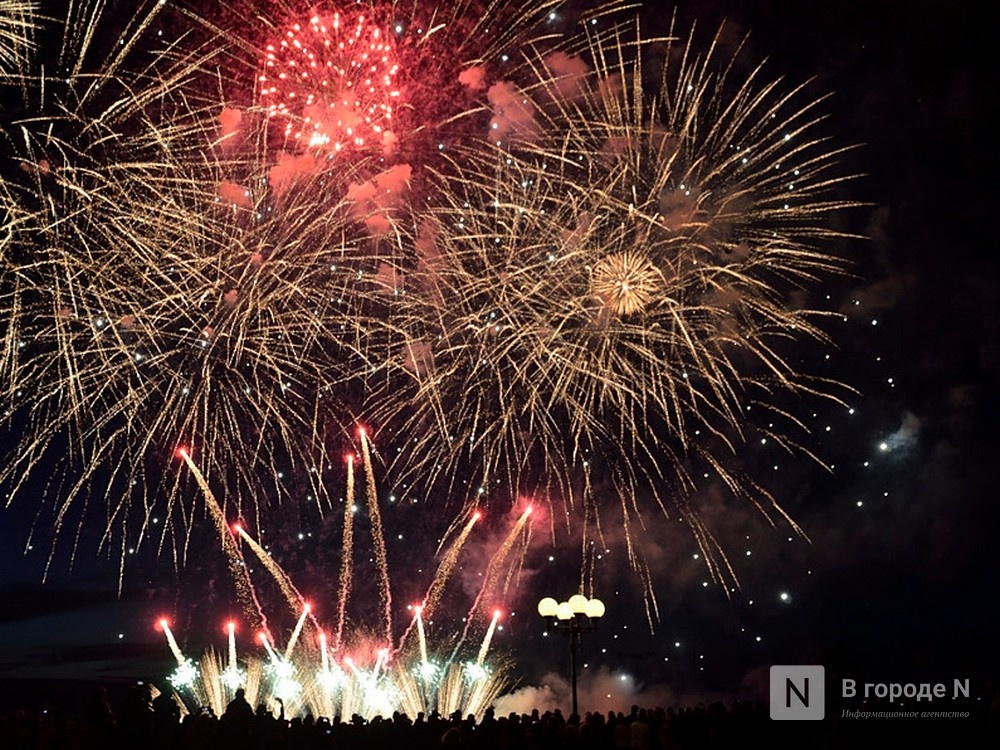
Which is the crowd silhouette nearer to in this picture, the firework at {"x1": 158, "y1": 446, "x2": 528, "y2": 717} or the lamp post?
the lamp post

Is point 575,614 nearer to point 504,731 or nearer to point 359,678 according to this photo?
point 504,731

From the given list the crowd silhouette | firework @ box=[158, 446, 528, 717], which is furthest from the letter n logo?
firework @ box=[158, 446, 528, 717]

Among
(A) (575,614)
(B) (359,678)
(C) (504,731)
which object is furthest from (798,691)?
(B) (359,678)

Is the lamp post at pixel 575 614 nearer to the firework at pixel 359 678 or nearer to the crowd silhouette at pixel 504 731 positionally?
the crowd silhouette at pixel 504 731

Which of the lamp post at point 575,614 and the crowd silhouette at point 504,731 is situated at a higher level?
the lamp post at point 575,614

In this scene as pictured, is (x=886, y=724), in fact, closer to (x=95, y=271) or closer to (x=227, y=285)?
(x=227, y=285)

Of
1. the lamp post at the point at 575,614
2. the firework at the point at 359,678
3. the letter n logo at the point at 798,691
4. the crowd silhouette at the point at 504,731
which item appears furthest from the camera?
the firework at the point at 359,678

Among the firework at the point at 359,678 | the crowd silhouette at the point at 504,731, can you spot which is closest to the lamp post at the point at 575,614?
the crowd silhouette at the point at 504,731

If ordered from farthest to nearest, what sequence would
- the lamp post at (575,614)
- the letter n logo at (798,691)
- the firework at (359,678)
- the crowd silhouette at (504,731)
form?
the firework at (359,678), the lamp post at (575,614), the letter n logo at (798,691), the crowd silhouette at (504,731)

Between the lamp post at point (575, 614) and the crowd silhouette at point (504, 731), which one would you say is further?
the lamp post at point (575, 614)
